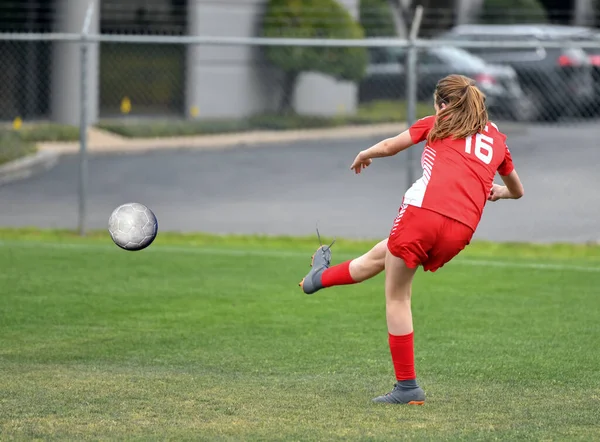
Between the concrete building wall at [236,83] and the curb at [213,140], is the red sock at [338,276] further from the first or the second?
the concrete building wall at [236,83]

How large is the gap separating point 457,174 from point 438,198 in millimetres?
155

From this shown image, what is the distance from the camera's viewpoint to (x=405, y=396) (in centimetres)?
560

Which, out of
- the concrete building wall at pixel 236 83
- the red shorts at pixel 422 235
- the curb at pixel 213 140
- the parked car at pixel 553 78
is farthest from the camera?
the concrete building wall at pixel 236 83


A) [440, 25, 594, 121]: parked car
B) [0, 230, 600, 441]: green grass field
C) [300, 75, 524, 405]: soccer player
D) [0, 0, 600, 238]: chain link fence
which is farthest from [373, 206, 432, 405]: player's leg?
[0, 0, 600, 238]: chain link fence

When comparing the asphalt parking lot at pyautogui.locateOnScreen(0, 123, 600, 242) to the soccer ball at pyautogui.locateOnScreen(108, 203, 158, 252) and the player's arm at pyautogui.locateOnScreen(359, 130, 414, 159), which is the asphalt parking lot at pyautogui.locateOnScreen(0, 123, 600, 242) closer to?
the soccer ball at pyautogui.locateOnScreen(108, 203, 158, 252)

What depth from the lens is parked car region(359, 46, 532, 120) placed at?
19.5 meters

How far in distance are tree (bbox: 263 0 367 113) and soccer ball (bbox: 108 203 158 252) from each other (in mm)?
13756

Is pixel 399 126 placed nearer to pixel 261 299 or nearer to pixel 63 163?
pixel 63 163

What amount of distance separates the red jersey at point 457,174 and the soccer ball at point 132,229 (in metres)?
2.24

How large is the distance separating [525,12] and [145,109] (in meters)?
14.8

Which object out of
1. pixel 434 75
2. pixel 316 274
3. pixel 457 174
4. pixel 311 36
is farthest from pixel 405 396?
pixel 311 36

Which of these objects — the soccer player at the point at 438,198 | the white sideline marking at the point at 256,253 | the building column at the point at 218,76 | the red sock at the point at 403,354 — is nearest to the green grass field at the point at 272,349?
the white sideline marking at the point at 256,253

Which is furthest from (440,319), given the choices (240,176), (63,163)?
(63,163)

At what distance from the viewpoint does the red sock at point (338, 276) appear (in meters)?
5.84
